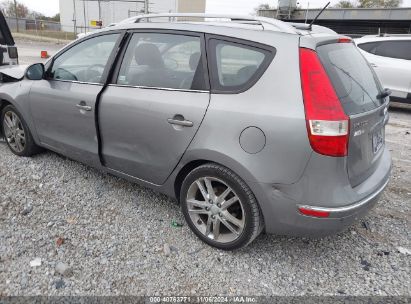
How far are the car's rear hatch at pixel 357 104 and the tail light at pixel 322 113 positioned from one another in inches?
2.3

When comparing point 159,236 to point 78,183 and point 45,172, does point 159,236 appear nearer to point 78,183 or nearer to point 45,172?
point 78,183

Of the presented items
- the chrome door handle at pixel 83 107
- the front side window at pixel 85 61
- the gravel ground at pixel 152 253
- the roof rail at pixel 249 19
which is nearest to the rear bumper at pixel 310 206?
the gravel ground at pixel 152 253

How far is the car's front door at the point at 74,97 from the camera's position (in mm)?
3184

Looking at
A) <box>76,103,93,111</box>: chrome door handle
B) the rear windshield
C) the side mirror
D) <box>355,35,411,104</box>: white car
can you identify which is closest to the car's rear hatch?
the rear windshield

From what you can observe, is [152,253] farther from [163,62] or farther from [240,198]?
[163,62]

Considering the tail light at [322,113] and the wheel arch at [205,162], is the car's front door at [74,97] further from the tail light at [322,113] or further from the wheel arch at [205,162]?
the tail light at [322,113]

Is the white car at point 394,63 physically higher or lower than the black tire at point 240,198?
higher

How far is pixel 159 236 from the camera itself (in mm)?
2891

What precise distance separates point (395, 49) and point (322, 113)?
683 cm

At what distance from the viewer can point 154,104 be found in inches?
107

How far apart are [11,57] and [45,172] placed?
2.98 m

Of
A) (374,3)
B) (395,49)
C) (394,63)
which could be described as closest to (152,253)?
(394,63)

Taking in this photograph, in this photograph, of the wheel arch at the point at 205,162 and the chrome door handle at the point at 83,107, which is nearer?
the wheel arch at the point at 205,162

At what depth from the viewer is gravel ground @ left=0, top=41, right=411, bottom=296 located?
2375 millimetres
